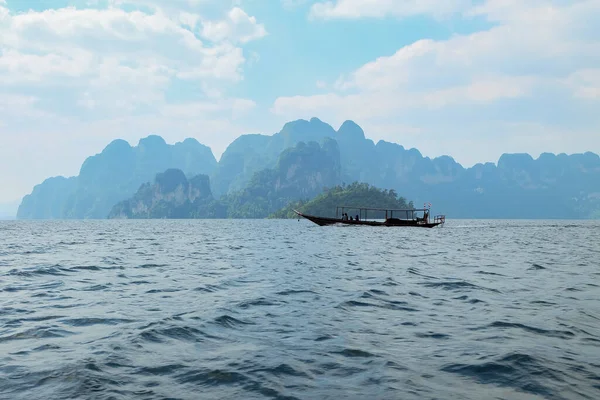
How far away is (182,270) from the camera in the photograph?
23.0 metres

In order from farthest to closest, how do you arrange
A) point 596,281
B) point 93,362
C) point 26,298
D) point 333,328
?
1. point 596,281
2. point 26,298
3. point 333,328
4. point 93,362

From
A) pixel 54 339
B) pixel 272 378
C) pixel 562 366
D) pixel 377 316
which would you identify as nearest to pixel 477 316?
pixel 377 316

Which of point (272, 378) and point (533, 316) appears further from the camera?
point (533, 316)

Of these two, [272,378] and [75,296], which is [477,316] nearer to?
[272,378]

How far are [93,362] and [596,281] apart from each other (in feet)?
63.4

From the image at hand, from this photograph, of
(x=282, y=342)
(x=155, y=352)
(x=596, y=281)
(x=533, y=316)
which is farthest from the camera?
(x=596, y=281)

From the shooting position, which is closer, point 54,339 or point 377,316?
point 54,339

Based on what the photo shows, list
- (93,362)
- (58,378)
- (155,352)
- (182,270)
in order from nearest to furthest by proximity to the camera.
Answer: (58,378) < (93,362) < (155,352) < (182,270)

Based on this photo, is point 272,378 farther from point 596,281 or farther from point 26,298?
point 596,281

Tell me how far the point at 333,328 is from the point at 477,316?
13.8ft

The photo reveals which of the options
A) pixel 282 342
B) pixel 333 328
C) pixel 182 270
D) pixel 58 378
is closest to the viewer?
pixel 58 378

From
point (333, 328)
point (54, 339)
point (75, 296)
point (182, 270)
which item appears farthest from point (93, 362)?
point (182, 270)

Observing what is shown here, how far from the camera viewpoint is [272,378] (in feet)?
24.5

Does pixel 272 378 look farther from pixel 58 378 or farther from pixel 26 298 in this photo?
pixel 26 298
